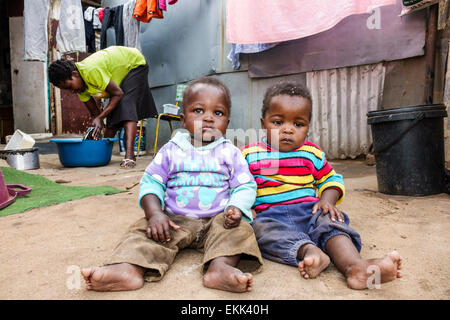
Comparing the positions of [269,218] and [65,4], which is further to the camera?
[65,4]

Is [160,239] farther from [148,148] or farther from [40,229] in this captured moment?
[148,148]

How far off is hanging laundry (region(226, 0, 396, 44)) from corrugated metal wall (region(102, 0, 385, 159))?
2.06ft

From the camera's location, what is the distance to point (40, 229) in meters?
1.69

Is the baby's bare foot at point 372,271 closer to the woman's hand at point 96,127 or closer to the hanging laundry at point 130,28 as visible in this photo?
the woman's hand at point 96,127

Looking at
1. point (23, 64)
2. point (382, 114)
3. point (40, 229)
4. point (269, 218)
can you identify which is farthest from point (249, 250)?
point (23, 64)

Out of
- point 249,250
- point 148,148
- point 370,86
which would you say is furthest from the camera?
point 148,148

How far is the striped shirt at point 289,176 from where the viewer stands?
1.48 meters

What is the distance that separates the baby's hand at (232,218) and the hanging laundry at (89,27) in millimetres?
5721

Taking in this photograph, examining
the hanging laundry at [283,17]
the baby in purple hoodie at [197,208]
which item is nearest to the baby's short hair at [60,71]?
the hanging laundry at [283,17]

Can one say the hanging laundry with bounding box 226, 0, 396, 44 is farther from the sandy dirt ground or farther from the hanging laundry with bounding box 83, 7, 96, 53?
the hanging laundry with bounding box 83, 7, 96, 53

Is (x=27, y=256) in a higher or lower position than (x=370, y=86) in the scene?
lower

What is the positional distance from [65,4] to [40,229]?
5097 millimetres

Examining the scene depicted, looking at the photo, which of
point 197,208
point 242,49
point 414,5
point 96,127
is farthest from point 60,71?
point 414,5

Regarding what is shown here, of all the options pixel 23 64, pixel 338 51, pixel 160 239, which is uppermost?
pixel 23 64
